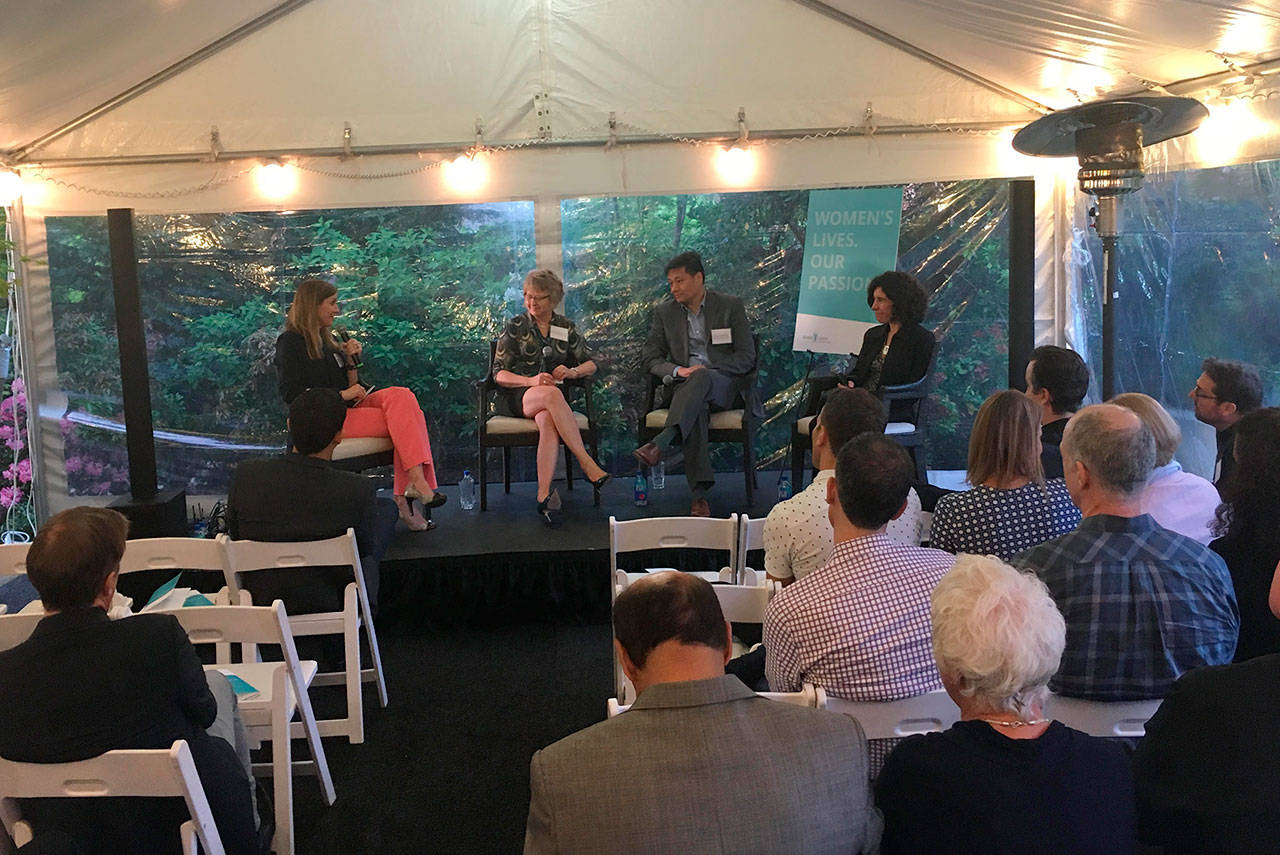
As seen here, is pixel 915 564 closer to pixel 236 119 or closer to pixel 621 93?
pixel 621 93

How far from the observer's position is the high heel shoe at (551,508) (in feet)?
16.3

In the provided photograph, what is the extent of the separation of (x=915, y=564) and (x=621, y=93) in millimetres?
4133

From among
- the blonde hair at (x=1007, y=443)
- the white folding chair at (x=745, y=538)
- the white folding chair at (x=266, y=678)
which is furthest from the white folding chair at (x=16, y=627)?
the blonde hair at (x=1007, y=443)

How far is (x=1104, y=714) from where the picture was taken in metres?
2.06

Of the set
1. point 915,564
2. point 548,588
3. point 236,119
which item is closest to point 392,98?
point 236,119

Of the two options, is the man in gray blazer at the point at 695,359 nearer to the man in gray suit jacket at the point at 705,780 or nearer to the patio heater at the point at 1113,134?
the patio heater at the point at 1113,134

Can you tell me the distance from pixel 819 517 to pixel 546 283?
2990mm

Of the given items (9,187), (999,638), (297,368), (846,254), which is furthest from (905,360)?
(9,187)

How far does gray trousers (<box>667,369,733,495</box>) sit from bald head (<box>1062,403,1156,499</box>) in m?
3.02

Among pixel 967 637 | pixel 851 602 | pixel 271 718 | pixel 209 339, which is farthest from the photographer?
pixel 209 339

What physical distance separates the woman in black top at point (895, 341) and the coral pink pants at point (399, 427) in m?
2.10

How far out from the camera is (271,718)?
262 centimetres

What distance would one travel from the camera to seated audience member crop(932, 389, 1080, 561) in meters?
2.66

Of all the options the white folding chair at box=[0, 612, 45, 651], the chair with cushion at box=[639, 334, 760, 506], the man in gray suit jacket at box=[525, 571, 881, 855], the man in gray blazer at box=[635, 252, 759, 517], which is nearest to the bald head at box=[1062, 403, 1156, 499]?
the man in gray suit jacket at box=[525, 571, 881, 855]
